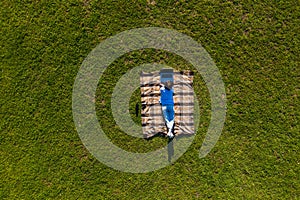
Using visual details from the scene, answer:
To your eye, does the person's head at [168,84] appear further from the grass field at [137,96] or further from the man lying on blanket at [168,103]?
the grass field at [137,96]

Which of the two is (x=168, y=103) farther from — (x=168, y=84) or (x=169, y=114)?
(x=168, y=84)

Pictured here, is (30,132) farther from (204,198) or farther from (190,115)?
(204,198)

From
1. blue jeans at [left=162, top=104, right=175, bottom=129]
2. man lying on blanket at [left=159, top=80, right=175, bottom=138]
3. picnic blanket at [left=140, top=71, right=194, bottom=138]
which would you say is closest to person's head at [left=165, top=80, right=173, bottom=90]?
man lying on blanket at [left=159, top=80, right=175, bottom=138]

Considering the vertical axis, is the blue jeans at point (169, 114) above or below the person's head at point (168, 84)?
below

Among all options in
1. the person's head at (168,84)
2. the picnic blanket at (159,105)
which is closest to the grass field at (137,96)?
the picnic blanket at (159,105)

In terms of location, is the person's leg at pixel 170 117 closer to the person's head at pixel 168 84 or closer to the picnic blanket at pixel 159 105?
the picnic blanket at pixel 159 105

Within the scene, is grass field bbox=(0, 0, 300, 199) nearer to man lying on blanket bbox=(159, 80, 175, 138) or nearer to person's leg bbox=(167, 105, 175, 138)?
person's leg bbox=(167, 105, 175, 138)

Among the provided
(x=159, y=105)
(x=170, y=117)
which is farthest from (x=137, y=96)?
(x=170, y=117)
